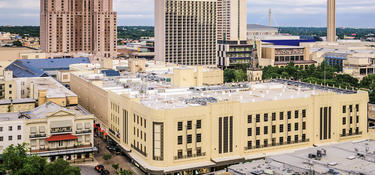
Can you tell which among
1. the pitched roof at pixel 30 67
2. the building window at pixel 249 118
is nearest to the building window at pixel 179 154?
the building window at pixel 249 118

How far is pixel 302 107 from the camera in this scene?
9800 cm

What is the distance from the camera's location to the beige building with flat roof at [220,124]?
282ft

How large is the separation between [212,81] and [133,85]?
145 feet

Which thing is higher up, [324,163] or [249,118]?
[249,118]

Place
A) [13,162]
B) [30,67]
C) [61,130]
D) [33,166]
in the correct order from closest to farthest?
[33,166] < [13,162] < [61,130] < [30,67]

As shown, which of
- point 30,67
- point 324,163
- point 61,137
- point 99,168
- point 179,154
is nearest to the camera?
point 324,163

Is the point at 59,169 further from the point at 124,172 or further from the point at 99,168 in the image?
the point at 99,168

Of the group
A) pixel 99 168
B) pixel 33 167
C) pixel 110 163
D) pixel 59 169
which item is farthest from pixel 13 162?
pixel 110 163

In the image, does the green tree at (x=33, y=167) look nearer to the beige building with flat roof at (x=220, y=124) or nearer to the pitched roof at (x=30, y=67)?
the beige building with flat roof at (x=220, y=124)

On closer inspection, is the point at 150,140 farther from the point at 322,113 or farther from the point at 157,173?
the point at 322,113

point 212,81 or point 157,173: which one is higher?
point 212,81

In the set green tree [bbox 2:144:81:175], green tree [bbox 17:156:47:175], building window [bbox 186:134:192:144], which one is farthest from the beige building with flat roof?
green tree [bbox 17:156:47:175]

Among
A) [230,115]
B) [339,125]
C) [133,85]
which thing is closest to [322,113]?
[339,125]

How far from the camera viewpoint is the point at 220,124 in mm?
89625
